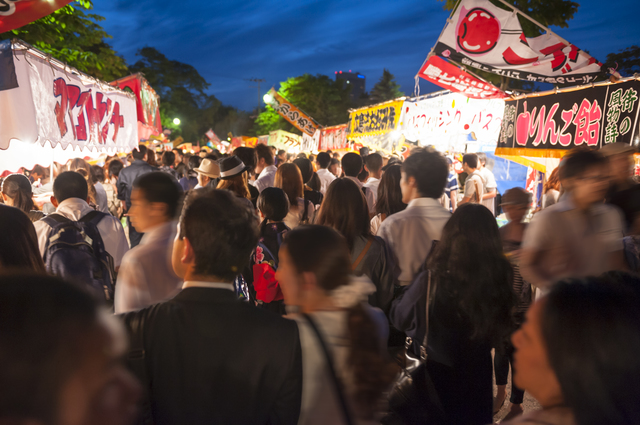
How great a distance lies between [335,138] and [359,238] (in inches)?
593

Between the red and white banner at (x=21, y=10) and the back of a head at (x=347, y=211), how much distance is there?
2522 mm

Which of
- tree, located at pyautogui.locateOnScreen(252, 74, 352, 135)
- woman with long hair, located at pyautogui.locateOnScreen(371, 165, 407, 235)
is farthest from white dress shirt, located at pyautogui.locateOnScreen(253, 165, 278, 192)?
tree, located at pyautogui.locateOnScreen(252, 74, 352, 135)

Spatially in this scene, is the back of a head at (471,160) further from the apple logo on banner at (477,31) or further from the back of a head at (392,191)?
the back of a head at (392,191)

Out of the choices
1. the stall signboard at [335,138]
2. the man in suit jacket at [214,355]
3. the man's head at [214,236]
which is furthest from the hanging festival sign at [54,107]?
the stall signboard at [335,138]

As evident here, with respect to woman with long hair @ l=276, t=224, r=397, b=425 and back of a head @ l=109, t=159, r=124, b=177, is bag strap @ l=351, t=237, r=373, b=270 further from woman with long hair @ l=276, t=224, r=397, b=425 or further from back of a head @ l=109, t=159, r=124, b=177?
back of a head @ l=109, t=159, r=124, b=177

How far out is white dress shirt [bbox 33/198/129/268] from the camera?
8.86 ft

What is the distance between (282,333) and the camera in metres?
1.38

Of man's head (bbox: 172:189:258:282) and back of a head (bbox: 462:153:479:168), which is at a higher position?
back of a head (bbox: 462:153:479:168)

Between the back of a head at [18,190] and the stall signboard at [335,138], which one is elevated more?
the stall signboard at [335,138]

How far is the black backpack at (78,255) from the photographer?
2461 mm

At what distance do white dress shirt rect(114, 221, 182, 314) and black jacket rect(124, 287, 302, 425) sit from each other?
686 millimetres

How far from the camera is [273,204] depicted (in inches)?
123

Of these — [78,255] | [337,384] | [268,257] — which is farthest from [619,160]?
[78,255]

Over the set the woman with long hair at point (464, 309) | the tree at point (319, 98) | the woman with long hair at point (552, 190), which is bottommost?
the woman with long hair at point (464, 309)
